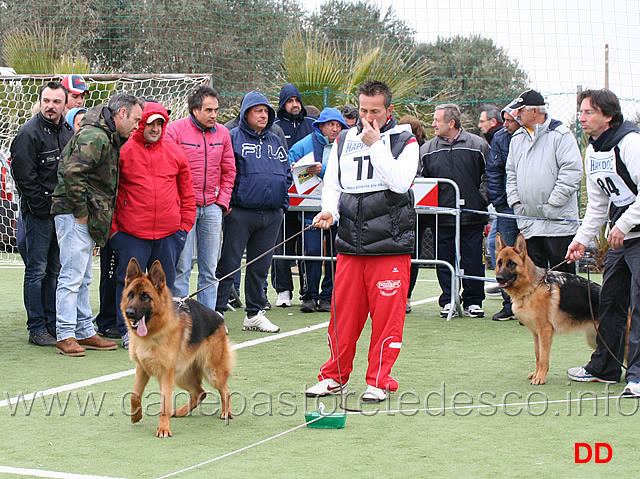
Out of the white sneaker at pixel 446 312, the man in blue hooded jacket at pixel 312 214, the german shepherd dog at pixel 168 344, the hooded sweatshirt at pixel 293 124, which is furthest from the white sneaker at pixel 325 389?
the hooded sweatshirt at pixel 293 124

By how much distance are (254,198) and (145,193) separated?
4.31 feet

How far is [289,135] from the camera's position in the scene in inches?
377

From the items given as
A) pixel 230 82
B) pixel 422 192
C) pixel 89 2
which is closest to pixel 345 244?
pixel 422 192

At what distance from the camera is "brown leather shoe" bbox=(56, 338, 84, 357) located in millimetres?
6703

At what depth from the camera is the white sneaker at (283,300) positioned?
9.70 metres

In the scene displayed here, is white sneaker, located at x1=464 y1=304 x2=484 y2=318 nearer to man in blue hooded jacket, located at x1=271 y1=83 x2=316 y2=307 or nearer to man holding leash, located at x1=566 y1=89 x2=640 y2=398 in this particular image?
man in blue hooded jacket, located at x1=271 y1=83 x2=316 y2=307

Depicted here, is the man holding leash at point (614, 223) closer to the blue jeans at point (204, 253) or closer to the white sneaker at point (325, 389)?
the white sneaker at point (325, 389)

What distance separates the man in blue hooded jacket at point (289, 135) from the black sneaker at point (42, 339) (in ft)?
10.4

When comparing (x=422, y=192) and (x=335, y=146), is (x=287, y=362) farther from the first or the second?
(x=422, y=192)

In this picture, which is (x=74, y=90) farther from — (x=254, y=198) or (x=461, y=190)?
(x=461, y=190)

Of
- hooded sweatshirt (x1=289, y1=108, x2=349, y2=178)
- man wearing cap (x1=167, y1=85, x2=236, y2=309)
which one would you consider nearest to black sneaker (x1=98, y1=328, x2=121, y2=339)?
man wearing cap (x1=167, y1=85, x2=236, y2=309)

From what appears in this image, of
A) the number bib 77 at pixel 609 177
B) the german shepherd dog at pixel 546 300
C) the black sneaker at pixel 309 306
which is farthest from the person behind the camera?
the black sneaker at pixel 309 306

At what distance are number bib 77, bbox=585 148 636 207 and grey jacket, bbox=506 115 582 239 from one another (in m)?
2.11

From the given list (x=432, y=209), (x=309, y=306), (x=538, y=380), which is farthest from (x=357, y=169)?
(x=309, y=306)
